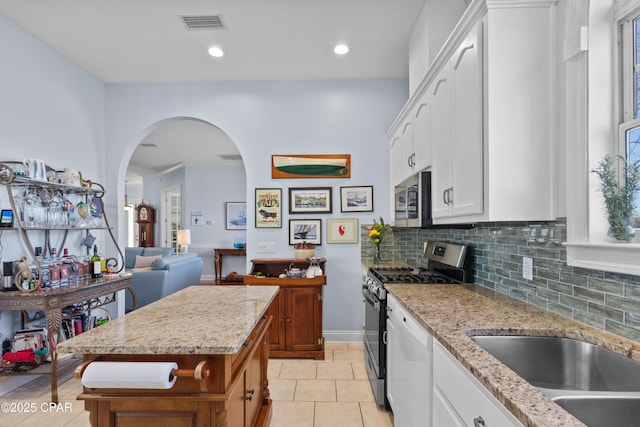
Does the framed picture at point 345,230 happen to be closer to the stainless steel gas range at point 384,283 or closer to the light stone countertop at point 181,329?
the stainless steel gas range at point 384,283

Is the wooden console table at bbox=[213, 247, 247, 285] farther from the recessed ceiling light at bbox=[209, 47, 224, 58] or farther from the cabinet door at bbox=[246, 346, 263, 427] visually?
the cabinet door at bbox=[246, 346, 263, 427]

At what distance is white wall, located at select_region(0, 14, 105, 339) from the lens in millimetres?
2840

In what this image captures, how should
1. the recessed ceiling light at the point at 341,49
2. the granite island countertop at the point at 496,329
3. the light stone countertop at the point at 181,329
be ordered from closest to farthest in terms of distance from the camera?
the granite island countertop at the point at 496,329 < the light stone countertop at the point at 181,329 < the recessed ceiling light at the point at 341,49

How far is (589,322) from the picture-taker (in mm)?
1389

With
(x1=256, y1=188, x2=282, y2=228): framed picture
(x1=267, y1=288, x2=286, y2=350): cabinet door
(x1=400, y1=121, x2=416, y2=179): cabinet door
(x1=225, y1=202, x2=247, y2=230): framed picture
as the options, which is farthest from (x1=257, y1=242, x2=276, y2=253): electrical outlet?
(x1=225, y1=202, x2=247, y2=230): framed picture

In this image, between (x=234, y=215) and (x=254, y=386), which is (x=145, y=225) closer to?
(x=234, y=215)

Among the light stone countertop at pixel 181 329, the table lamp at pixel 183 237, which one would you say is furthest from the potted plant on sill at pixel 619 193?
the table lamp at pixel 183 237

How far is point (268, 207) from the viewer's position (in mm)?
3936

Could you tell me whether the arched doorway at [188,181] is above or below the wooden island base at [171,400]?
above

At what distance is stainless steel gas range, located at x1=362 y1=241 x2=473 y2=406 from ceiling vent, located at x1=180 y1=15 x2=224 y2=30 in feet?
7.91

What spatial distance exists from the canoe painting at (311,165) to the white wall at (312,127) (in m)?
0.07

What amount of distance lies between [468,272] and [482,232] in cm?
31

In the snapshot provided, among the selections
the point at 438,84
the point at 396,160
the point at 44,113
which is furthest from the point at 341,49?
the point at 44,113

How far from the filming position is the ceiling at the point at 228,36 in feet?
8.84
